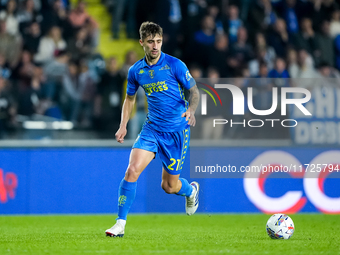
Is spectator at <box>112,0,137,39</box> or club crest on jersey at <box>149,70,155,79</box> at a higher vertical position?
spectator at <box>112,0,137,39</box>

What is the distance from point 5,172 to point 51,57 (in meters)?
2.55

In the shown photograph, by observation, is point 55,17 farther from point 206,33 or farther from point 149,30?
point 149,30

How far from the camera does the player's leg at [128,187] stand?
20.0ft

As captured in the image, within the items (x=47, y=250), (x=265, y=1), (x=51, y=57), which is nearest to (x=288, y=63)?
(x=265, y=1)

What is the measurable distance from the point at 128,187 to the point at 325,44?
756 centimetres

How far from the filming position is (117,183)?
32.4 ft

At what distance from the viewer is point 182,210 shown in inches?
396

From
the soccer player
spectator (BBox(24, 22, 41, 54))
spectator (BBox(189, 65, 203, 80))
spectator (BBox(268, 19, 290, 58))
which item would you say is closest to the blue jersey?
the soccer player

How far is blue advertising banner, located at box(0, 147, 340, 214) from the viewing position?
974cm

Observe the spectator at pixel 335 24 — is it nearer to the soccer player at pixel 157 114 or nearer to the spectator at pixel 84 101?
the spectator at pixel 84 101

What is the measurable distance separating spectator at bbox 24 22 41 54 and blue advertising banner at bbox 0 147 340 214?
240cm

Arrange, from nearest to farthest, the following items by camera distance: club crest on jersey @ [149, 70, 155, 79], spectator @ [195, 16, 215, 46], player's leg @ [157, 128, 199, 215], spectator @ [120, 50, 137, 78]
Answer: club crest on jersey @ [149, 70, 155, 79], player's leg @ [157, 128, 199, 215], spectator @ [120, 50, 137, 78], spectator @ [195, 16, 215, 46]

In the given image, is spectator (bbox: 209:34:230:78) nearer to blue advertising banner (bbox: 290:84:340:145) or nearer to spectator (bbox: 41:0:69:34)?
blue advertising banner (bbox: 290:84:340:145)

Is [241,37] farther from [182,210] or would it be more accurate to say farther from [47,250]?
[47,250]
